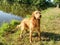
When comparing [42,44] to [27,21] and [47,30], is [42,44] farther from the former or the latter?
[47,30]

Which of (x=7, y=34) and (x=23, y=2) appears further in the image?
(x=23, y=2)

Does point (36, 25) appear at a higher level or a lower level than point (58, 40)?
higher

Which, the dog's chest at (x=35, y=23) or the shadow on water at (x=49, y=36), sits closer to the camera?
the dog's chest at (x=35, y=23)

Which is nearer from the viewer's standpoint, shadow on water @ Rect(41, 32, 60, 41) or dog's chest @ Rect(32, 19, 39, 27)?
dog's chest @ Rect(32, 19, 39, 27)

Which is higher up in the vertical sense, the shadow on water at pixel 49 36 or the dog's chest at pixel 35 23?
the dog's chest at pixel 35 23

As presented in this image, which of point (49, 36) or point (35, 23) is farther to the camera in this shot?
point (49, 36)

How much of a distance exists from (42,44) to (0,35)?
2.27m

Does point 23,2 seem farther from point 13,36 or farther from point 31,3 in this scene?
point 13,36

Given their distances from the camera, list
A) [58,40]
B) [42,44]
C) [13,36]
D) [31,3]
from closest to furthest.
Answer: [42,44]
[58,40]
[13,36]
[31,3]

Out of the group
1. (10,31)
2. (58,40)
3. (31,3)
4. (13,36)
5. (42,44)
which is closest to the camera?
(42,44)

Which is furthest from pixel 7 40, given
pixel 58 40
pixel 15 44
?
pixel 58 40

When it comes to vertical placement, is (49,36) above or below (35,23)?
below

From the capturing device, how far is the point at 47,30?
38.6ft

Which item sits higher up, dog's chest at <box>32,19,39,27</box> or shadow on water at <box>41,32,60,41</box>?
dog's chest at <box>32,19,39,27</box>
